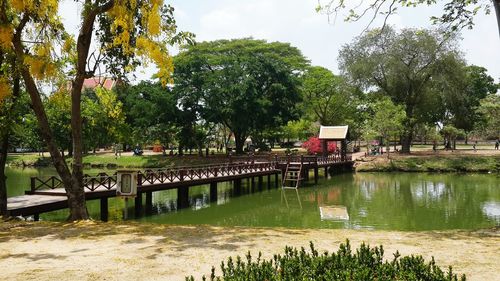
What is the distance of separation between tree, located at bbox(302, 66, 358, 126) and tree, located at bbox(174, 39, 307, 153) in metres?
10.8

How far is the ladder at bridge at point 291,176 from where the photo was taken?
3488 centimetres

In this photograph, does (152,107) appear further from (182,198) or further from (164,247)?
(164,247)

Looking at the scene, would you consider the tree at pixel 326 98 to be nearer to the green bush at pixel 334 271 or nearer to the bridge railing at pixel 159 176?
the bridge railing at pixel 159 176

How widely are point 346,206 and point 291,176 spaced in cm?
1177

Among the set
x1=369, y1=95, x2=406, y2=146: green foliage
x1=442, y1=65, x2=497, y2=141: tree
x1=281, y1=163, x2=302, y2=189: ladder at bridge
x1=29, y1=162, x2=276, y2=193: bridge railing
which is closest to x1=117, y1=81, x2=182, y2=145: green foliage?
x1=281, y1=163, x2=302, y2=189: ladder at bridge

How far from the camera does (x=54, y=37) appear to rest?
15.6m

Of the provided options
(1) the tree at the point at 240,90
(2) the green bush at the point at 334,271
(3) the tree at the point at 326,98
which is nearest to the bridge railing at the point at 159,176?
(1) the tree at the point at 240,90

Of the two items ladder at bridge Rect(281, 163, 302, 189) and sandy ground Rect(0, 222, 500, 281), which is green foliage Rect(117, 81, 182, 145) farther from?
sandy ground Rect(0, 222, 500, 281)

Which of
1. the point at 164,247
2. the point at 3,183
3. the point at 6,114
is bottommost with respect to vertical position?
the point at 164,247

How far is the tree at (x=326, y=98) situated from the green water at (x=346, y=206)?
24016 mm

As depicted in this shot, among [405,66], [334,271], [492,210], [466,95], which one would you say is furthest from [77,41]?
[466,95]

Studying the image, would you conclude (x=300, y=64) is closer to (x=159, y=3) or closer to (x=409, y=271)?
(x=159, y=3)

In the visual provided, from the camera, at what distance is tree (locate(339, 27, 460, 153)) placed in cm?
4962

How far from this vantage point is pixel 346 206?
25172 millimetres
